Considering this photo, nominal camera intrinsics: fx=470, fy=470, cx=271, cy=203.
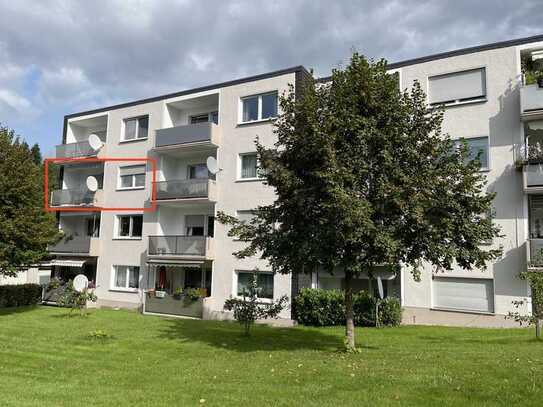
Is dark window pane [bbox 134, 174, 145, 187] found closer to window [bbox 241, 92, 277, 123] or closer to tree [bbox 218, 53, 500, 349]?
window [bbox 241, 92, 277, 123]

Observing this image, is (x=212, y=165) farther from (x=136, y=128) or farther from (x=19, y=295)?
(x=19, y=295)

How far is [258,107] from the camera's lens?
84.2 ft

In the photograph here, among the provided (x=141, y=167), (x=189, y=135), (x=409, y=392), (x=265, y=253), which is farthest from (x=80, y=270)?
(x=409, y=392)

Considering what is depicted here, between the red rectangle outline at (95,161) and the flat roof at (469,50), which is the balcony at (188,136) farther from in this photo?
the flat roof at (469,50)

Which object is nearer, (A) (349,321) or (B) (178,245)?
(A) (349,321)

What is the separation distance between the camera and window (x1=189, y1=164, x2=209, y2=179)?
27984 mm

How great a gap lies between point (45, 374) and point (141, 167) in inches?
801

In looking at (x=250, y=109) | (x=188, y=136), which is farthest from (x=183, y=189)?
(x=250, y=109)

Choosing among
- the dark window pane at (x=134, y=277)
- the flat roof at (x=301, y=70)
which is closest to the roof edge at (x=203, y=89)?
the flat roof at (x=301, y=70)

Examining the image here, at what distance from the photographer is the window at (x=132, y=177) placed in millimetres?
29125

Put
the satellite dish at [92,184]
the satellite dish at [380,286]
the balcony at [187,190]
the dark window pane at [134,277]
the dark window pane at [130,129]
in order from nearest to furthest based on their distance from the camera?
1. the satellite dish at [380,286]
2. the balcony at [187,190]
3. the dark window pane at [134,277]
4. the satellite dish at [92,184]
5. the dark window pane at [130,129]

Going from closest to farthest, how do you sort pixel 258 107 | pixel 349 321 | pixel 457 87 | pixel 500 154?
pixel 349 321, pixel 500 154, pixel 457 87, pixel 258 107

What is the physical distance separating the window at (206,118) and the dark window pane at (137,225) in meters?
6.88

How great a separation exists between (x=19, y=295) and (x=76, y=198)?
22.6 feet
